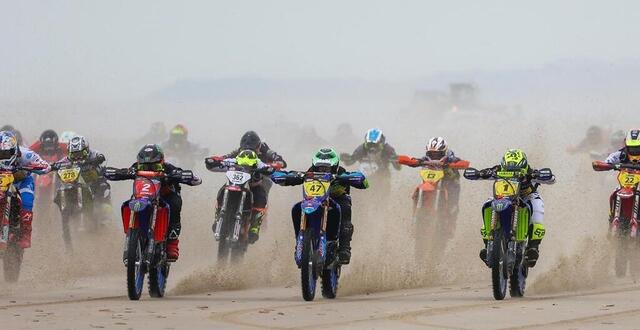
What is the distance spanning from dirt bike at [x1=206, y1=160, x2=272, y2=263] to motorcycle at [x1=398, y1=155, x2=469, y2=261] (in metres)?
3.69

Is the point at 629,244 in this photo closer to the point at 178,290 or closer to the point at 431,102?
the point at 178,290

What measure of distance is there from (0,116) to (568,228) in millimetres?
36146

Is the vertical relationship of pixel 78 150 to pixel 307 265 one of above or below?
above

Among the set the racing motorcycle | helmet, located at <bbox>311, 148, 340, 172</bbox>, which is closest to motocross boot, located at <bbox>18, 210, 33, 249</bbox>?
the racing motorcycle

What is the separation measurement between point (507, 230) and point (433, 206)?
7757 mm

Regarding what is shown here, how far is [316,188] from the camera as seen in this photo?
19.0 metres

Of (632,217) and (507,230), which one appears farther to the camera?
(632,217)

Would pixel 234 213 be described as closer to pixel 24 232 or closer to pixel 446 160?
pixel 24 232

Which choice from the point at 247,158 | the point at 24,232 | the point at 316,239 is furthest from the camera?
the point at 247,158

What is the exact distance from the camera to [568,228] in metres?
31.1

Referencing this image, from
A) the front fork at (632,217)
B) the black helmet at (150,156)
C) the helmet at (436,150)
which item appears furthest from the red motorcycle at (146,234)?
the helmet at (436,150)

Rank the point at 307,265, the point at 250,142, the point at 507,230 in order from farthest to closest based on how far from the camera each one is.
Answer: the point at 250,142 → the point at 507,230 → the point at 307,265

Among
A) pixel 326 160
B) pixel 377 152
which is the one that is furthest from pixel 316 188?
pixel 377 152

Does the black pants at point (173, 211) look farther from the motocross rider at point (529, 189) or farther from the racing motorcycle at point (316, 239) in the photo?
the motocross rider at point (529, 189)
